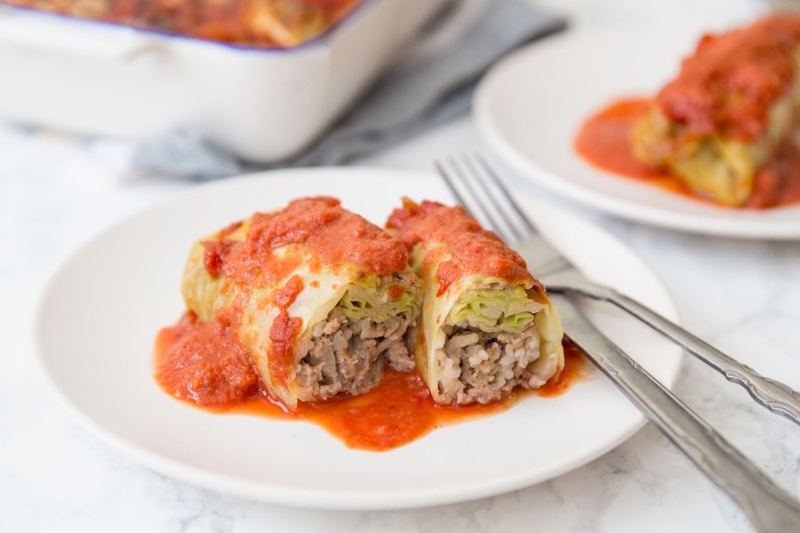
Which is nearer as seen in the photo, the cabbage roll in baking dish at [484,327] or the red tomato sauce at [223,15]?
the cabbage roll in baking dish at [484,327]

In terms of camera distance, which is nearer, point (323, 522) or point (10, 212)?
point (323, 522)

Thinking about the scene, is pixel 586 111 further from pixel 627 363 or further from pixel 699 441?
pixel 699 441

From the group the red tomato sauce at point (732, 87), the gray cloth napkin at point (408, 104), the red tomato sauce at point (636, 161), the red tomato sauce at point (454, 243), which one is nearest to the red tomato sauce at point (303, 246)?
the red tomato sauce at point (454, 243)

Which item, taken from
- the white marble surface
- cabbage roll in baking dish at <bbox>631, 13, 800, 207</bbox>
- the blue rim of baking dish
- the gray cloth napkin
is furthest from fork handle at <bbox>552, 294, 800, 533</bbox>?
the gray cloth napkin

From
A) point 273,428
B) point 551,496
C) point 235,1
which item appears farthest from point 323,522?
point 235,1

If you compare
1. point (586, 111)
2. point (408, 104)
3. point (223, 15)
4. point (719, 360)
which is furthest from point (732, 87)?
point (223, 15)

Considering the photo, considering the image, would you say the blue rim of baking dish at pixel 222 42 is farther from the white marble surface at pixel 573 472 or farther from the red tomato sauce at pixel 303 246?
the red tomato sauce at pixel 303 246

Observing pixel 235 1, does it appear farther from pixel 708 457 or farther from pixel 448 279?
pixel 708 457
